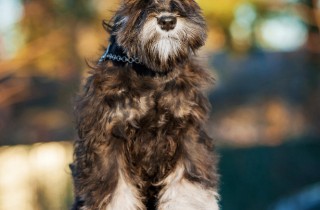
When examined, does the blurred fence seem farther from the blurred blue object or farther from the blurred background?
the blurred blue object

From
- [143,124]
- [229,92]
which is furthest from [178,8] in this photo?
[229,92]

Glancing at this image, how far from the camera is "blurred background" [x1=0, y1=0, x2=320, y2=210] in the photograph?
1476 cm

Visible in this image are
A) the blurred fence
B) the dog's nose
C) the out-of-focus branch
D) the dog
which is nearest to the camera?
the dog's nose

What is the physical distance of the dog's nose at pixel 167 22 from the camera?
199 inches

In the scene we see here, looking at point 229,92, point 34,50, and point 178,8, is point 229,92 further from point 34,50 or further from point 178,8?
point 178,8

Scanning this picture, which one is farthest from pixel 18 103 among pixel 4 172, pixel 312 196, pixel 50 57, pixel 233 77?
pixel 312 196

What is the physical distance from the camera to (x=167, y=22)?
5.08 m

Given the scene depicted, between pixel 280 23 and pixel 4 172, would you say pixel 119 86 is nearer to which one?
pixel 4 172

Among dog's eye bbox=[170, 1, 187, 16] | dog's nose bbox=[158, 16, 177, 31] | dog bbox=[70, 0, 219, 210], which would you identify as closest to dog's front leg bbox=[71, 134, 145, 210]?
dog bbox=[70, 0, 219, 210]

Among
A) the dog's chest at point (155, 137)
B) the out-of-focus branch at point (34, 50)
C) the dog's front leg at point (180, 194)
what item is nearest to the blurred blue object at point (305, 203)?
the dog's front leg at point (180, 194)

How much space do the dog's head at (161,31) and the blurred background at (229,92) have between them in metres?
8.95

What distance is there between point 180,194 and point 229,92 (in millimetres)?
16797

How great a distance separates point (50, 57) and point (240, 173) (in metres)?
7.44

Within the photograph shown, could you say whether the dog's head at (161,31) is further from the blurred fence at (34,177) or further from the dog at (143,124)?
the blurred fence at (34,177)
